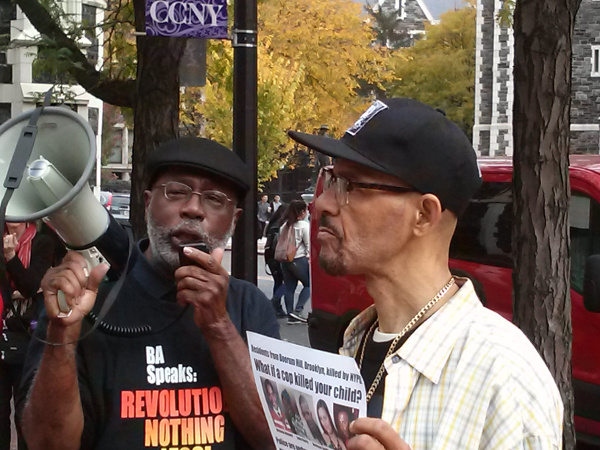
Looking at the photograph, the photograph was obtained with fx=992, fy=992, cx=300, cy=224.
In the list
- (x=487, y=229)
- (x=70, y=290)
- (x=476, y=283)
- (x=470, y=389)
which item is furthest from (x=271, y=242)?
(x=470, y=389)

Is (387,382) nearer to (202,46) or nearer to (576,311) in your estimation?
(576,311)

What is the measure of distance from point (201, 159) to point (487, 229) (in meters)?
4.54

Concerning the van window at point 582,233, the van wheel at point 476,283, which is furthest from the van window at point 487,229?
the van window at point 582,233

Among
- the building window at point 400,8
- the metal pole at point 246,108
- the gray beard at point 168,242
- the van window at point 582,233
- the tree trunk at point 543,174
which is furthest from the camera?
the building window at point 400,8


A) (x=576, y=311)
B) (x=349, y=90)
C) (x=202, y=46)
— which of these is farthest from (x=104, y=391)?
(x=349, y=90)

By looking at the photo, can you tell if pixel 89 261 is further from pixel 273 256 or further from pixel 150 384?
pixel 273 256

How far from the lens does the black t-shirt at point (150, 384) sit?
248 cm

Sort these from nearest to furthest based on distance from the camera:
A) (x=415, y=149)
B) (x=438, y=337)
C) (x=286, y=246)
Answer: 1. (x=438, y=337)
2. (x=415, y=149)
3. (x=286, y=246)

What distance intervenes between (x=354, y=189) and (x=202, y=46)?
17.7 feet

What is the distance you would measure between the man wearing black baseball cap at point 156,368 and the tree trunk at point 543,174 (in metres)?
2.11

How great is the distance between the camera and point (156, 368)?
2516 millimetres

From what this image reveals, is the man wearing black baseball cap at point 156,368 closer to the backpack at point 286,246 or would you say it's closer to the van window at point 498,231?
the van window at point 498,231

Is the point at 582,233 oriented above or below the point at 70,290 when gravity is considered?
below

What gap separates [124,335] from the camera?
2543 mm
